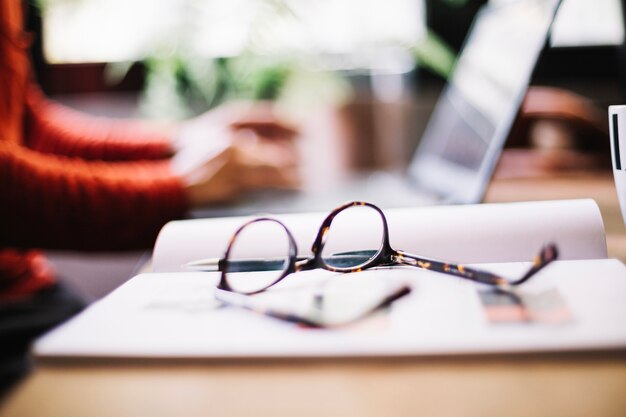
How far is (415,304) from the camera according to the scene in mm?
290

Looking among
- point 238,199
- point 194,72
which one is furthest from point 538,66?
point 194,72

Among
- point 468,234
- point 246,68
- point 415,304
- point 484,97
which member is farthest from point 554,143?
point 415,304

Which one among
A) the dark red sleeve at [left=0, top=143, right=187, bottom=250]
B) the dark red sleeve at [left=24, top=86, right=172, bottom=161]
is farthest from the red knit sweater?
the dark red sleeve at [left=24, top=86, right=172, bottom=161]

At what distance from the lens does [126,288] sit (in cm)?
36

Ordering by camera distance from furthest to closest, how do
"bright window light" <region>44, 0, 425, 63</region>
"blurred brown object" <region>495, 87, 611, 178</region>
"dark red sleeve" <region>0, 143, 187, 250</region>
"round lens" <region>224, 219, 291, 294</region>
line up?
"bright window light" <region>44, 0, 425, 63</region> → "blurred brown object" <region>495, 87, 611, 178</region> → "dark red sleeve" <region>0, 143, 187, 250</region> → "round lens" <region>224, 219, 291, 294</region>

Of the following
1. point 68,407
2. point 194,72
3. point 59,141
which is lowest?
point 68,407

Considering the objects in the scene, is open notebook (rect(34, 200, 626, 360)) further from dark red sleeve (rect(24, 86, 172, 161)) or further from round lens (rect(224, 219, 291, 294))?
dark red sleeve (rect(24, 86, 172, 161))

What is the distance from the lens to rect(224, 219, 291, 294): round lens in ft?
1.13

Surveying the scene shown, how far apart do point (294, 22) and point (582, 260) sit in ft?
2.62

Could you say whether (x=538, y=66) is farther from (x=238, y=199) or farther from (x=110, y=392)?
(x=110, y=392)

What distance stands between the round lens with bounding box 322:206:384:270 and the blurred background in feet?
1.85

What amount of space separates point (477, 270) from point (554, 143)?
34.0 inches

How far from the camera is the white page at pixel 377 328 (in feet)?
0.79

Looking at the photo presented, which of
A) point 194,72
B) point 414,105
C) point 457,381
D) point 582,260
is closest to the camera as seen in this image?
point 457,381
